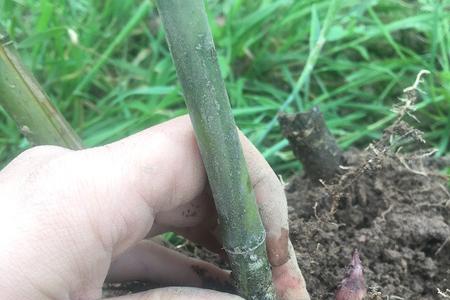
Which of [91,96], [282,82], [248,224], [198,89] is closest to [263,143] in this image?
[282,82]

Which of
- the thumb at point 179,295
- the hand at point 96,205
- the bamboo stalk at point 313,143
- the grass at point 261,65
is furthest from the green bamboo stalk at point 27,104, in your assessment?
the grass at point 261,65

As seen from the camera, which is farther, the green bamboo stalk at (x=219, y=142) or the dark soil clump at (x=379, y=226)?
the dark soil clump at (x=379, y=226)

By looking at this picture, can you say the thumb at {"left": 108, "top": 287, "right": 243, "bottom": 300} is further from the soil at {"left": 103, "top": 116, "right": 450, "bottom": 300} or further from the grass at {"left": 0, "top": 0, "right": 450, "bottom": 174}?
the grass at {"left": 0, "top": 0, "right": 450, "bottom": 174}

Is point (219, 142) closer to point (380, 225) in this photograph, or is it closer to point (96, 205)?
point (96, 205)

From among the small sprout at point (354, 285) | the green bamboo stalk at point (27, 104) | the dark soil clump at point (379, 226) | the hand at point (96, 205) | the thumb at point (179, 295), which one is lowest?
the dark soil clump at point (379, 226)

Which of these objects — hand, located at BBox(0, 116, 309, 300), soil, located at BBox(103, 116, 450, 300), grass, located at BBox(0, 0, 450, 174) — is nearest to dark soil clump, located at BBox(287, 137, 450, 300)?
soil, located at BBox(103, 116, 450, 300)

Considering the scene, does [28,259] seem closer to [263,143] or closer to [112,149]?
[112,149]

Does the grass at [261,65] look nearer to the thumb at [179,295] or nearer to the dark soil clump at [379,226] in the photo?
the dark soil clump at [379,226]

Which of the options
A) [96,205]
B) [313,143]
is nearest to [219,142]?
[96,205]
